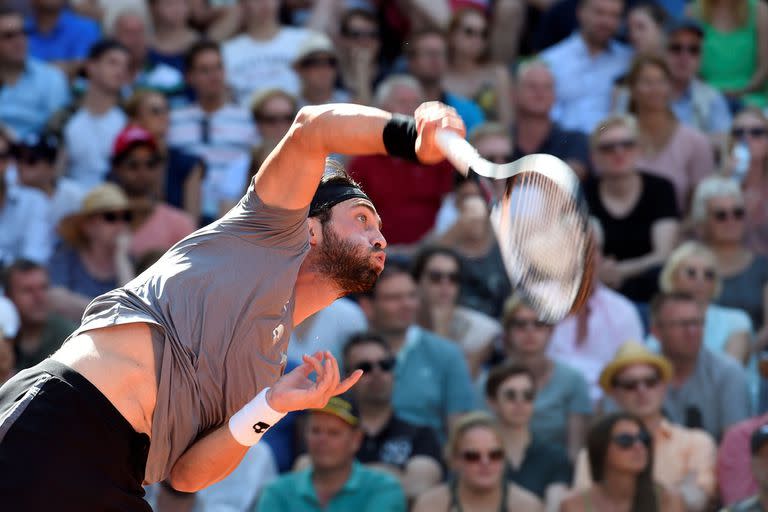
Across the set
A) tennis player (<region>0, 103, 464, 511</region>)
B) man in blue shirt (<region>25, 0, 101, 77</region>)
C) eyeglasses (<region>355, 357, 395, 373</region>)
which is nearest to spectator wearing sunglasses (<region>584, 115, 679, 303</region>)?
eyeglasses (<region>355, 357, 395, 373</region>)

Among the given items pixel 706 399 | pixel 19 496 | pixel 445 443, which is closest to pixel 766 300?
pixel 706 399

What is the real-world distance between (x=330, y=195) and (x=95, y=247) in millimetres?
5014

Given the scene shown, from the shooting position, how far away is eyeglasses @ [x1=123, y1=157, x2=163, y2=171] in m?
9.38

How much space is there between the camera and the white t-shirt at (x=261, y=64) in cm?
1062

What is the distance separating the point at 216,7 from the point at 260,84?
1.24m

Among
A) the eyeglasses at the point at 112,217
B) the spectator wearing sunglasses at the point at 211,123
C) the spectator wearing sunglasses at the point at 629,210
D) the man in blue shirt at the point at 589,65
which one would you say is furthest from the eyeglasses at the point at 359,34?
the eyeglasses at the point at 112,217

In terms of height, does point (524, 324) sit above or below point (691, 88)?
below

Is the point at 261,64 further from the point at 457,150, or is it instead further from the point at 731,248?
the point at 457,150

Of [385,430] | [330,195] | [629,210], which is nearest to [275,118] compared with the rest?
[629,210]

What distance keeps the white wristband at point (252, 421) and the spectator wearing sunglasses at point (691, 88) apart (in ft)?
22.5

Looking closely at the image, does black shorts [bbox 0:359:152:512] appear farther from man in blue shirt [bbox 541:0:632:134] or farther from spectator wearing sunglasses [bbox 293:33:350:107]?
man in blue shirt [bbox 541:0:632:134]

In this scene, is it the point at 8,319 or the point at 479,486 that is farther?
the point at 8,319

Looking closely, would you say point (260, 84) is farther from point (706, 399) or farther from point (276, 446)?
point (706, 399)

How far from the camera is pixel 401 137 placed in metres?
3.76
